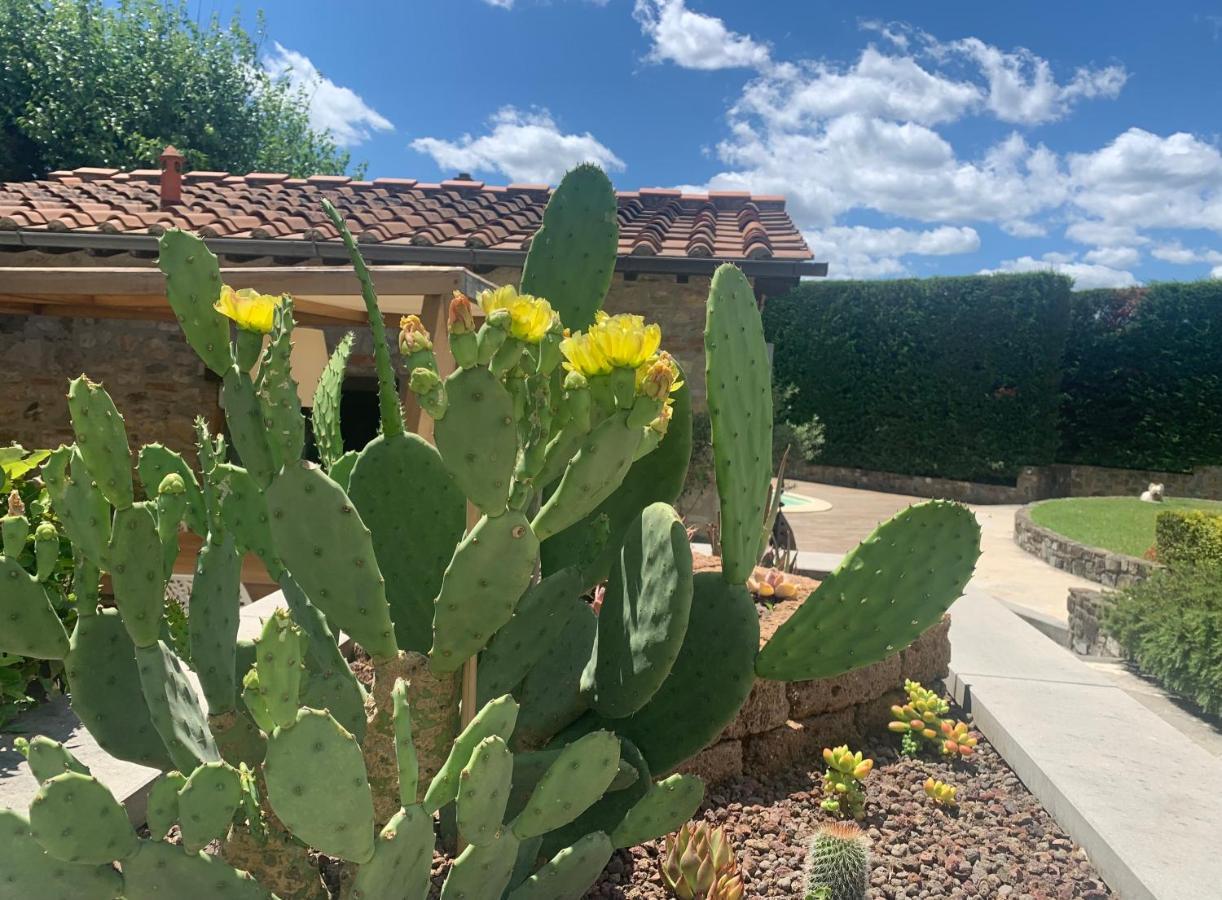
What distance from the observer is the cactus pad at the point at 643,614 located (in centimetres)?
164

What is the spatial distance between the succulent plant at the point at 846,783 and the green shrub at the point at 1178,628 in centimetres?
330

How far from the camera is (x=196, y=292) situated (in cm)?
157

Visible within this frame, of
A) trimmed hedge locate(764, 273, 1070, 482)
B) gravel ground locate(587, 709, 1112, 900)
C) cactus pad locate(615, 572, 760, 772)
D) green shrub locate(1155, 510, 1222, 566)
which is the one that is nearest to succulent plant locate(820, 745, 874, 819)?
gravel ground locate(587, 709, 1112, 900)

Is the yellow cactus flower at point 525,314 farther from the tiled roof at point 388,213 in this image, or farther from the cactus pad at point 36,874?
the tiled roof at point 388,213

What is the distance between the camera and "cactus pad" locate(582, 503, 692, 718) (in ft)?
5.38

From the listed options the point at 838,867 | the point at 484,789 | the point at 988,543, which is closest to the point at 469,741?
the point at 484,789

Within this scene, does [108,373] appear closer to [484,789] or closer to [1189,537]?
[484,789]

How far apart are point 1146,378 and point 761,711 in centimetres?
1623

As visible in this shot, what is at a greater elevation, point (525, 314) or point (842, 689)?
point (525, 314)

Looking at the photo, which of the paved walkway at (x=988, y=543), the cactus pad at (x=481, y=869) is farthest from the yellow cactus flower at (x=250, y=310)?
the paved walkway at (x=988, y=543)

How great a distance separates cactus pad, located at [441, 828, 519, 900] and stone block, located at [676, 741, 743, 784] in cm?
164

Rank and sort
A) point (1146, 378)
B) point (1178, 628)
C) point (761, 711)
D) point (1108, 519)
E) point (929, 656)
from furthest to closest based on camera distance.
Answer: point (1146, 378) < point (1108, 519) < point (1178, 628) < point (929, 656) < point (761, 711)

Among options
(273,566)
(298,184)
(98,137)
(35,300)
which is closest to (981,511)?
(298,184)

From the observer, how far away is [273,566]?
188 centimetres
